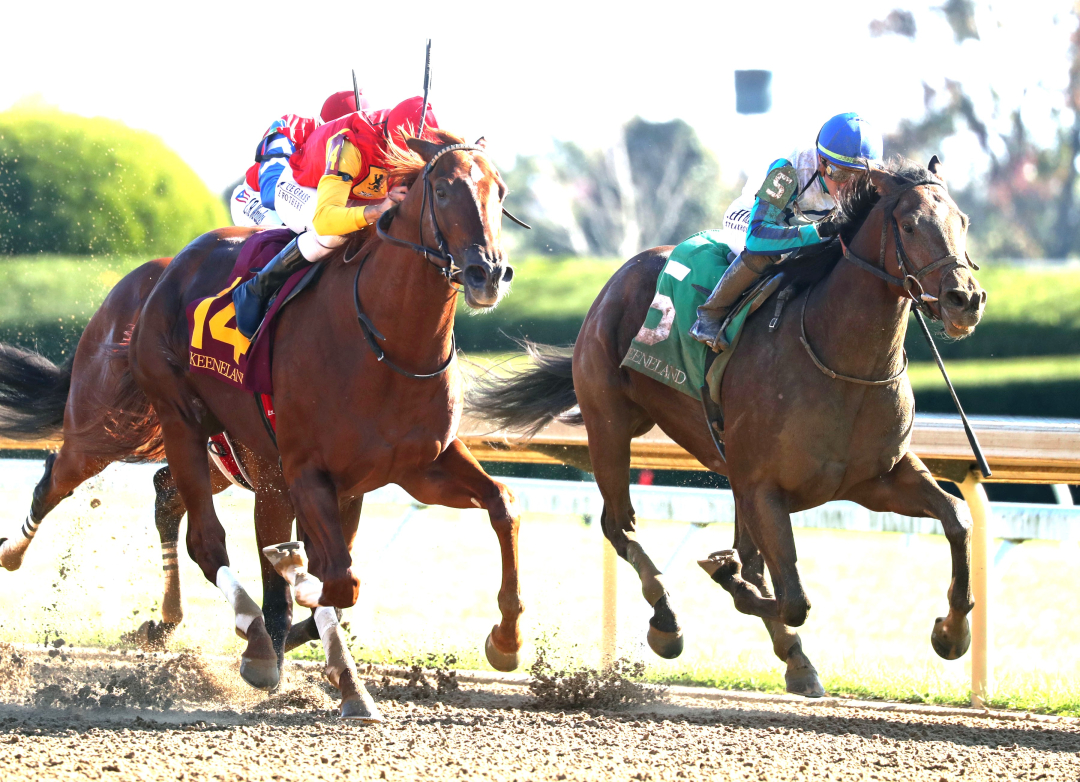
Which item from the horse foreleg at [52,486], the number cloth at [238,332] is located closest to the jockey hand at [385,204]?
the number cloth at [238,332]

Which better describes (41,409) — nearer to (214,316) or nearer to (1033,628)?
(214,316)

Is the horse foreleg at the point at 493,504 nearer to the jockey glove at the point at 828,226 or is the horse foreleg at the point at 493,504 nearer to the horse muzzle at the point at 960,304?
the jockey glove at the point at 828,226

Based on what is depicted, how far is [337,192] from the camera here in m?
4.41

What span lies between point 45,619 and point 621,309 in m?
3.09

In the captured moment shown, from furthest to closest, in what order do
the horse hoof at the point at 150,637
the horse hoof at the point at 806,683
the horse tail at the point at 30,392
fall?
the horse tail at the point at 30,392 → the horse hoof at the point at 150,637 → the horse hoof at the point at 806,683

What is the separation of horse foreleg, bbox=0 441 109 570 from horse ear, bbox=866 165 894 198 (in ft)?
10.9

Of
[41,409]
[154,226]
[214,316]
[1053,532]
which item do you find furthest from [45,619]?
[154,226]

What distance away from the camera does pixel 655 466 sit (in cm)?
573

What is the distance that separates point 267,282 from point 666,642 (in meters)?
1.98

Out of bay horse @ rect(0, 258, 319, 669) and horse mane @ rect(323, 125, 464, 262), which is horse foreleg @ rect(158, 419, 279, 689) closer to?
bay horse @ rect(0, 258, 319, 669)

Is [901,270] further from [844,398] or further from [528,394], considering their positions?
[528,394]

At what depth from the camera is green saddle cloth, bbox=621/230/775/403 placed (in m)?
4.89

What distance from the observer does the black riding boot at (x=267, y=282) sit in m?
4.69

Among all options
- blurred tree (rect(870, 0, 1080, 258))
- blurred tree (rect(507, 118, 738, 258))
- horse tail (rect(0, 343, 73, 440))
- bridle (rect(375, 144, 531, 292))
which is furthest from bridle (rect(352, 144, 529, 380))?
blurred tree (rect(507, 118, 738, 258))
